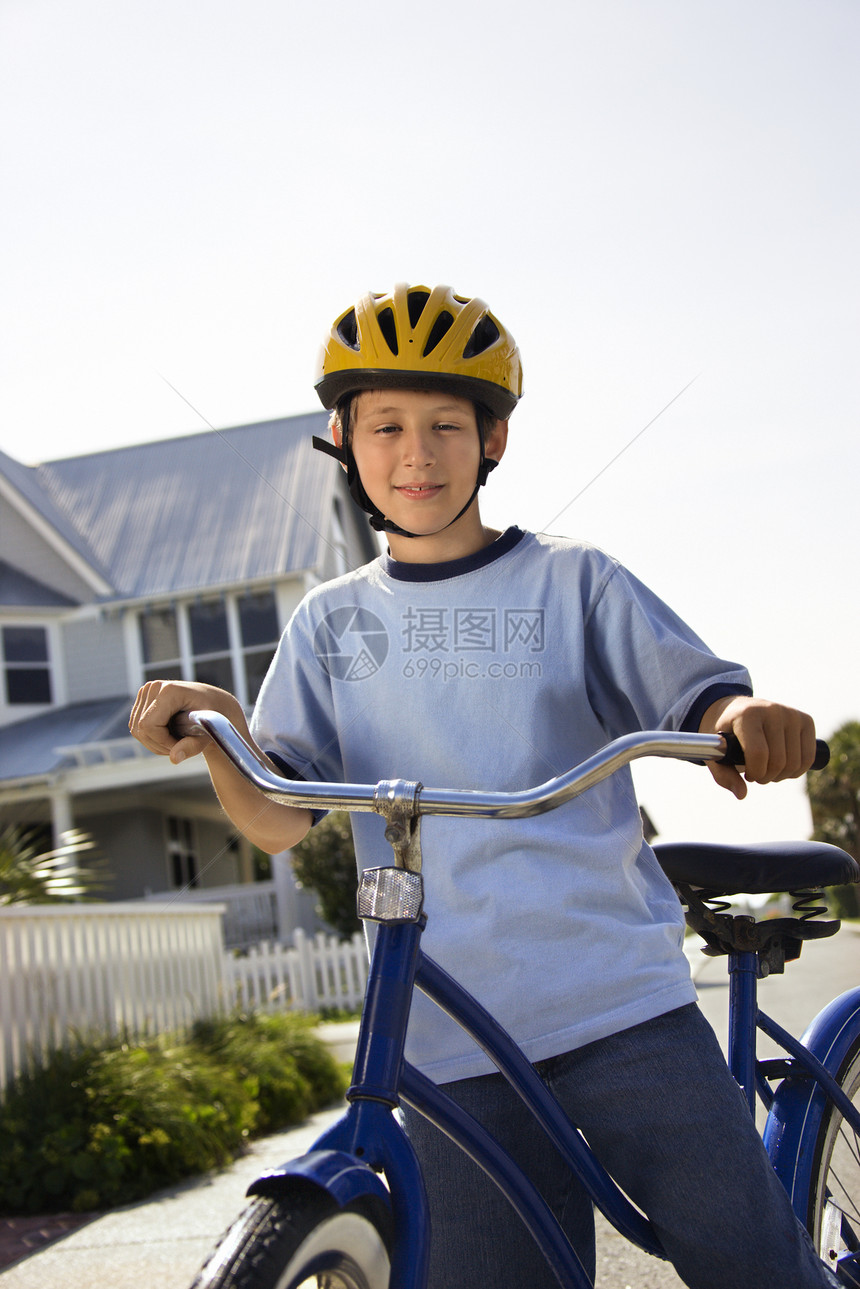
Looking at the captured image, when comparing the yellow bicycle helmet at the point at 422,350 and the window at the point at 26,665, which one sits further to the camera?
the window at the point at 26,665

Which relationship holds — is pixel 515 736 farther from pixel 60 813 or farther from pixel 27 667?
pixel 27 667

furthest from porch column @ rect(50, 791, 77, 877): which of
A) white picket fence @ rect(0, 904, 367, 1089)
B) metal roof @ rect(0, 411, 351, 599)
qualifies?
white picket fence @ rect(0, 904, 367, 1089)

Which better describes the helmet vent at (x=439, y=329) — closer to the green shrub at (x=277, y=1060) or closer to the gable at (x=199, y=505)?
the green shrub at (x=277, y=1060)

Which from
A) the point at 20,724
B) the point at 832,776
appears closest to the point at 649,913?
the point at 20,724

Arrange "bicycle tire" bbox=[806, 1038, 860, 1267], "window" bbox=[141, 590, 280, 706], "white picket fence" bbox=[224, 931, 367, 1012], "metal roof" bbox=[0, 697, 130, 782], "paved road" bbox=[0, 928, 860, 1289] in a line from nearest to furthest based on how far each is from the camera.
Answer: "bicycle tire" bbox=[806, 1038, 860, 1267], "paved road" bbox=[0, 928, 860, 1289], "white picket fence" bbox=[224, 931, 367, 1012], "metal roof" bbox=[0, 697, 130, 782], "window" bbox=[141, 590, 280, 706]

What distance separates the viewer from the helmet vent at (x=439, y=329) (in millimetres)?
1929

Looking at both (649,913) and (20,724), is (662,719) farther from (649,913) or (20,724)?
(20,724)

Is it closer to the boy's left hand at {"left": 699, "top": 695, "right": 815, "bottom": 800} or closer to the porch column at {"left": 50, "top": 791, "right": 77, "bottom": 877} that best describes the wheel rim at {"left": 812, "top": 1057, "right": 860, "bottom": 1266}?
the boy's left hand at {"left": 699, "top": 695, "right": 815, "bottom": 800}

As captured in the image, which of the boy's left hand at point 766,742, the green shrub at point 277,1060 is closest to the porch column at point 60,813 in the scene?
the green shrub at point 277,1060

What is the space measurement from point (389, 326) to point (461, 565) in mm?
432

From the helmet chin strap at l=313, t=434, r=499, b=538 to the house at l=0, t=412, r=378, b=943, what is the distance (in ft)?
51.4

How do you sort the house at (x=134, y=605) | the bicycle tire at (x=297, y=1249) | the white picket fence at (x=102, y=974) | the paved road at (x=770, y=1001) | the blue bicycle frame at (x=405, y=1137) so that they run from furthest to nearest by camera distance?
the house at (x=134, y=605) → the white picket fence at (x=102, y=974) → the paved road at (x=770, y=1001) → the blue bicycle frame at (x=405, y=1137) → the bicycle tire at (x=297, y=1249)

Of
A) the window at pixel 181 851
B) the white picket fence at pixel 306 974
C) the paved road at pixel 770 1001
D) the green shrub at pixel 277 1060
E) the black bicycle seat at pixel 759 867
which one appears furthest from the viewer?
the window at pixel 181 851

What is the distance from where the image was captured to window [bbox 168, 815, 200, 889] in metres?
21.1
